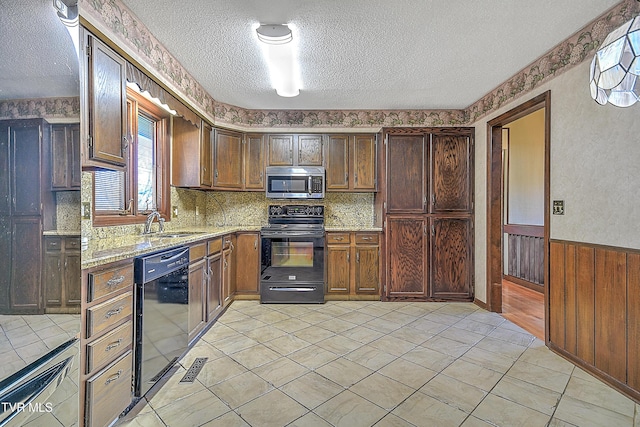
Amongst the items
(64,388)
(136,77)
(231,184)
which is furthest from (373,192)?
(64,388)

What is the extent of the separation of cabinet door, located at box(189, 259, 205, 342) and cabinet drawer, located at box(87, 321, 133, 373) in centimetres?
77

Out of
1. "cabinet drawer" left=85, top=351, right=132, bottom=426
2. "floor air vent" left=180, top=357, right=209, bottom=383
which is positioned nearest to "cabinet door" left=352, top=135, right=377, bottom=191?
"floor air vent" left=180, top=357, right=209, bottom=383

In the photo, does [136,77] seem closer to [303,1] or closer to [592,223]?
[303,1]

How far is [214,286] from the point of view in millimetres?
3031

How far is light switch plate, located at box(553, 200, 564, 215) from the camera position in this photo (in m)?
2.37

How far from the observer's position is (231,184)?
3891 millimetres

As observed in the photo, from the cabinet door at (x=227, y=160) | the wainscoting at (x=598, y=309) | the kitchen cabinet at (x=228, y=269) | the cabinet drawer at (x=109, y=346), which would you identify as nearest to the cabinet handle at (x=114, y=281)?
the cabinet drawer at (x=109, y=346)

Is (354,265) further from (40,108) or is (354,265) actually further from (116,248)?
(40,108)

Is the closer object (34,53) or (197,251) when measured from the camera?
(34,53)

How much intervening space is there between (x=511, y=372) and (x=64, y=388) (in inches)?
101

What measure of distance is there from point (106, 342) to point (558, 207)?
3.27 m

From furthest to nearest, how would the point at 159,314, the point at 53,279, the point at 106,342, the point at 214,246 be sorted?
the point at 214,246, the point at 159,314, the point at 106,342, the point at 53,279

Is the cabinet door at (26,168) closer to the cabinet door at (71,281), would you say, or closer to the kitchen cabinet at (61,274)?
the kitchen cabinet at (61,274)

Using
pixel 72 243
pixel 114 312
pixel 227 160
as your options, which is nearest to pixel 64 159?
pixel 72 243
